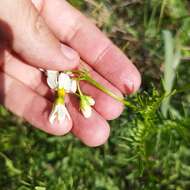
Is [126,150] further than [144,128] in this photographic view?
Yes

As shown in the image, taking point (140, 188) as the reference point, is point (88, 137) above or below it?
above

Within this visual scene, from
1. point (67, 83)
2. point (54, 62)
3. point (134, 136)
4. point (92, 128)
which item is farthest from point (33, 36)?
point (134, 136)

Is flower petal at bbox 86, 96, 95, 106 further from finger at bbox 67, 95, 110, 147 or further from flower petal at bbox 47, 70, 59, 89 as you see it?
flower petal at bbox 47, 70, 59, 89

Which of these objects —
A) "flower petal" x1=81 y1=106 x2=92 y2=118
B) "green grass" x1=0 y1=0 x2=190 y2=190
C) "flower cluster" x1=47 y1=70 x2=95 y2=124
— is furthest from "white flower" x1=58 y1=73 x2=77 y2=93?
"green grass" x1=0 y1=0 x2=190 y2=190

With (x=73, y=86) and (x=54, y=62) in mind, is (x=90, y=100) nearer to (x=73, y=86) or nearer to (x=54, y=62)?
(x=73, y=86)

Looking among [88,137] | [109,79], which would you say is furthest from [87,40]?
[88,137]

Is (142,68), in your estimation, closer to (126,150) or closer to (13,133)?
(126,150)

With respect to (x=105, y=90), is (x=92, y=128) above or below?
below
